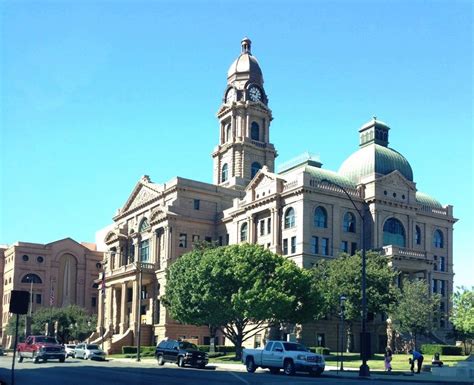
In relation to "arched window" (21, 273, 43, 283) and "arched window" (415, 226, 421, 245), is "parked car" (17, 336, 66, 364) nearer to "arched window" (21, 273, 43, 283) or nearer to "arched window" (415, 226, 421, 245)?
"arched window" (415, 226, 421, 245)

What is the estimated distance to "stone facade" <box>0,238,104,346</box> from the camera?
127m

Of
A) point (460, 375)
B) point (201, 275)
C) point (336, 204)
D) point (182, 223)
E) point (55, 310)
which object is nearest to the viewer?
point (460, 375)

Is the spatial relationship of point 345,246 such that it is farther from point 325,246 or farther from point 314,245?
point 314,245

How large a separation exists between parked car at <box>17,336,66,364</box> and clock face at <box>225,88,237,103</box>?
60571 mm

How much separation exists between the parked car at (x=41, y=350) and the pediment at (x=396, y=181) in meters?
45.0

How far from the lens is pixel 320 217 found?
8094cm

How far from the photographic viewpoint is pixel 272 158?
10844 centimetres

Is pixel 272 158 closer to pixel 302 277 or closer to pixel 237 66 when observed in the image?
pixel 237 66

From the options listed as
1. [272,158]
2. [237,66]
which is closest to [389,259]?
[272,158]

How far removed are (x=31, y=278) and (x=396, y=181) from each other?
A: 237ft

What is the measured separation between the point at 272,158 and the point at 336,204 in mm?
27934

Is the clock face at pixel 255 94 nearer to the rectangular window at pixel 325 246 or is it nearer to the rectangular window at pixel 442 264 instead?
the rectangular window at pixel 325 246

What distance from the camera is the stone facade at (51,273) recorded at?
415 feet

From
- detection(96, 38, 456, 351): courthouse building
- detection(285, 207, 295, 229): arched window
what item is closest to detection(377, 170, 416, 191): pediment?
detection(96, 38, 456, 351): courthouse building
